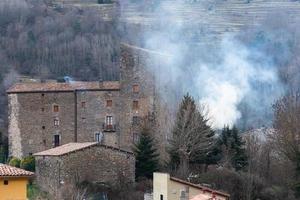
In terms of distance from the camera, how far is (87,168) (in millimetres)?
60062

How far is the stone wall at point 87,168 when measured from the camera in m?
59.4

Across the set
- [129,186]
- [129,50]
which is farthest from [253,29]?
[129,186]

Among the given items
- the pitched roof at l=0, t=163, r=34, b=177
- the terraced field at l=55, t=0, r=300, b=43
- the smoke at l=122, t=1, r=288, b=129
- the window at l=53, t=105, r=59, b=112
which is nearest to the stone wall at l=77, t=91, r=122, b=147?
the window at l=53, t=105, r=59, b=112

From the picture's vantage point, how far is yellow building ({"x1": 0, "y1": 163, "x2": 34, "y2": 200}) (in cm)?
4050

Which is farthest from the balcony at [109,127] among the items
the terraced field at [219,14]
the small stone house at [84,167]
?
the terraced field at [219,14]

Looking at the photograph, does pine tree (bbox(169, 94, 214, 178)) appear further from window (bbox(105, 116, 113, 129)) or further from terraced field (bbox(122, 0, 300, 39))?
terraced field (bbox(122, 0, 300, 39))

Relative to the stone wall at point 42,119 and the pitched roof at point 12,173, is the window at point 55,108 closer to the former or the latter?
the stone wall at point 42,119

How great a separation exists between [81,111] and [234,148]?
10590mm

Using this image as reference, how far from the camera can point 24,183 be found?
4122 cm

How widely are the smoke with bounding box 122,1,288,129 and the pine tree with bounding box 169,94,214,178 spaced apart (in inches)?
236

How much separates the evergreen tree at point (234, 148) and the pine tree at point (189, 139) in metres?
0.68

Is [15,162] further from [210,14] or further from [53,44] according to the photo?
[210,14]

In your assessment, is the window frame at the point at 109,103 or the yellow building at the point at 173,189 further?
the window frame at the point at 109,103

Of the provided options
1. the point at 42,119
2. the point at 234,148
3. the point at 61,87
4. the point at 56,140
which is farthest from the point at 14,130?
the point at 234,148
